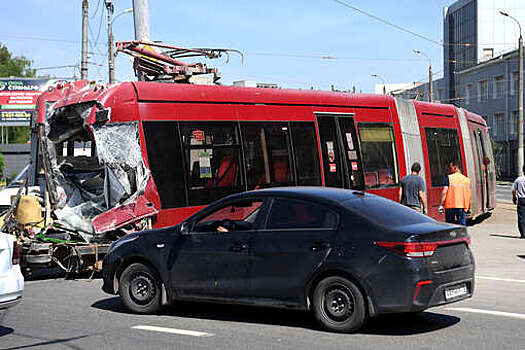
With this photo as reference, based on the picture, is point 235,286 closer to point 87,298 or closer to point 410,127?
point 87,298

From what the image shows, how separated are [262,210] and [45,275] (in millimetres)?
6878

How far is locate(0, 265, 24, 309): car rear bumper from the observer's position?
7.98 m

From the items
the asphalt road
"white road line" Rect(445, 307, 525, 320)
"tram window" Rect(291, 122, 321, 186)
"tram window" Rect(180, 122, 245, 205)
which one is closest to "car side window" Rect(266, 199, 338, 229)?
the asphalt road

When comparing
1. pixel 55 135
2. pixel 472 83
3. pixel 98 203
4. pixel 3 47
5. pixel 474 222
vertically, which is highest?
pixel 3 47

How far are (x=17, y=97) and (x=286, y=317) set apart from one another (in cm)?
5316

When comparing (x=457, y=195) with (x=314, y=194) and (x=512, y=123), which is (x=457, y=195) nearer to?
(x=314, y=194)

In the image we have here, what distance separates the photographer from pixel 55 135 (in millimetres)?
13523

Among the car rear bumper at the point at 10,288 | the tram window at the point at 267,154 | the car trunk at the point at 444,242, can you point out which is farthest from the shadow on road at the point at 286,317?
the tram window at the point at 267,154

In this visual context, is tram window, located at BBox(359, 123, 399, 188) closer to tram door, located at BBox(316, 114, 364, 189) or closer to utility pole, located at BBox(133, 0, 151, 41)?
tram door, located at BBox(316, 114, 364, 189)

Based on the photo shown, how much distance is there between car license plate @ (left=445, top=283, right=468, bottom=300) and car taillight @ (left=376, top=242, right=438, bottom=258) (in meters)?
0.49

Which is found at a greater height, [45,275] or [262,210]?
[262,210]

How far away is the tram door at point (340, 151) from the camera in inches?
651

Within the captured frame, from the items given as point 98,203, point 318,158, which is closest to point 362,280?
point 98,203

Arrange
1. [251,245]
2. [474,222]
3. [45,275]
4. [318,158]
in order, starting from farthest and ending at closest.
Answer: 1. [474,222]
2. [318,158]
3. [45,275]
4. [251,245]
